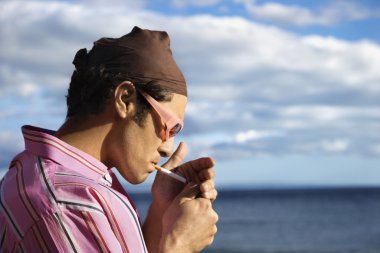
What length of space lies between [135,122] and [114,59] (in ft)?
0.72

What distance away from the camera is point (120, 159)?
2.37 meters

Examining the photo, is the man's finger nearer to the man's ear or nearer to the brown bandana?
the brown bandana

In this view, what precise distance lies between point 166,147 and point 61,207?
540mm

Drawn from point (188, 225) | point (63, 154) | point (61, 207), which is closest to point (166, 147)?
point (188, 225)

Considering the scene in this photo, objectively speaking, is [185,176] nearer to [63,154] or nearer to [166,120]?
[166,120]

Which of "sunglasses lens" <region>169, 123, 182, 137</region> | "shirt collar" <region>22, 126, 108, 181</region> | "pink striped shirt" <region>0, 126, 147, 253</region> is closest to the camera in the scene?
"pink striped shirt" <region>0, 126, 147, 253</region>

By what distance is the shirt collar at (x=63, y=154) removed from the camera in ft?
7.34

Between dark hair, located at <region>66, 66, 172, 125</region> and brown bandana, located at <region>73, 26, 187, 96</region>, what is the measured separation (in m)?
0.02

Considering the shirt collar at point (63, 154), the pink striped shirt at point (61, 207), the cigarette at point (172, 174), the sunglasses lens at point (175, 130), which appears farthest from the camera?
the cigarette at point (172, 174)

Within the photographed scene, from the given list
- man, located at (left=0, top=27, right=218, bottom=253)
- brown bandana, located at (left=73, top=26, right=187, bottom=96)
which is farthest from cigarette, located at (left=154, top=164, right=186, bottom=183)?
brown bandana, located at (left=73, top=26, right=187, bottom=96)

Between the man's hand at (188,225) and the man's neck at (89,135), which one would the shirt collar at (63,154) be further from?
the man's hand at (188,225)

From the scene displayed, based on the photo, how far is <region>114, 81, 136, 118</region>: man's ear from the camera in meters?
2.32

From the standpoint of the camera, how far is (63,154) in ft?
7.36

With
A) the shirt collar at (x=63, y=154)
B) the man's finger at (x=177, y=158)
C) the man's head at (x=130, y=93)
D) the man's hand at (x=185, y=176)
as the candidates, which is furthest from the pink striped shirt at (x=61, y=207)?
the man's finger at (x=177, y=158)
